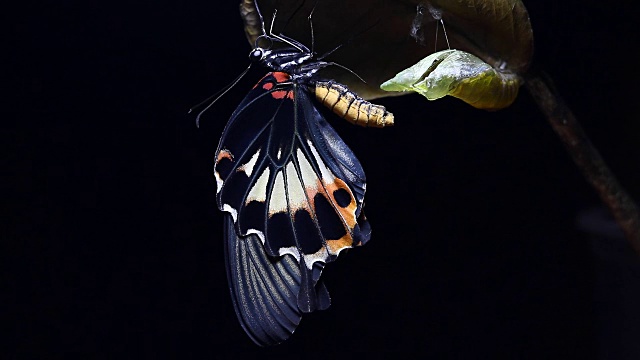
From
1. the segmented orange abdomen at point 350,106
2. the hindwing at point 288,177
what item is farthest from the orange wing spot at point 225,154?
the segmented orange abdomen at point 350,106

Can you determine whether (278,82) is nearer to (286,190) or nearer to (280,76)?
(280,76)

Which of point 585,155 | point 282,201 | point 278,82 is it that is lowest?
point 585,155

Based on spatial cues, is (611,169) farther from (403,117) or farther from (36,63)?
(36,63)

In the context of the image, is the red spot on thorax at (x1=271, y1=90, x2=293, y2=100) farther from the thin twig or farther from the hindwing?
the thin twig

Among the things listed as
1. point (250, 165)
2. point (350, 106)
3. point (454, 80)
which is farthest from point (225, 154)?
point (454, 80)

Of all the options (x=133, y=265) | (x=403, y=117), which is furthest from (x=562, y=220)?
(x=133, y=265)
